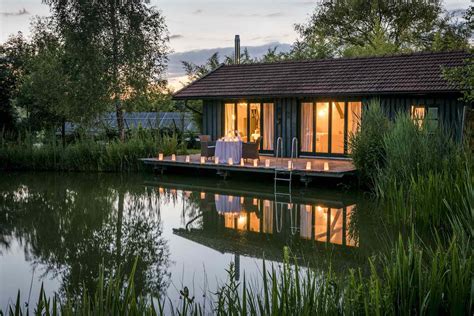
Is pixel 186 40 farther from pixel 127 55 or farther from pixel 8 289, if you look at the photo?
pixel 8 289

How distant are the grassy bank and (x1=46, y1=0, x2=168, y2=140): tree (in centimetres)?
305

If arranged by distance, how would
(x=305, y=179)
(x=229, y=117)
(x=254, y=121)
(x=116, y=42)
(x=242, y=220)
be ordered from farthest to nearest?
(x=116, y=42) → (x=229, y=117) → (x=254, y=121) → (x=305, y=179) → (x=242, y=220)

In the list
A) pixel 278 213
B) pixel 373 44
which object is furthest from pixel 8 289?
pixel 373 44

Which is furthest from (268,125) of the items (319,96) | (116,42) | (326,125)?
(116,42)

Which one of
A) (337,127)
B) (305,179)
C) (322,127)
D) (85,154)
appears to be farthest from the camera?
(85,154)

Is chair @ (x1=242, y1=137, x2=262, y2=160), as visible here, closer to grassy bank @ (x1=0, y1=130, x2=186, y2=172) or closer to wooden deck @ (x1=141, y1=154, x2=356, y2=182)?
Result: wooden deck @ (x1=141, y1=154, x2=356, y2=182)

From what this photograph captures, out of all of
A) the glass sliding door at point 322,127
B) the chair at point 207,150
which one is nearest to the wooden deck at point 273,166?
the chair at point 207,150

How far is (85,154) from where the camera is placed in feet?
65.0

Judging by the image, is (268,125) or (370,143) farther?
(268,125)

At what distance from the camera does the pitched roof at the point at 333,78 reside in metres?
16.9

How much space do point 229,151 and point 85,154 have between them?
5.49 meters

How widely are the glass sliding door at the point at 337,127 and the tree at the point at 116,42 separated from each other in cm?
813

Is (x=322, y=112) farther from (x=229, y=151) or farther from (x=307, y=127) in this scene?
(x=229, y=151)

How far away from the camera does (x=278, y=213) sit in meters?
11.5
